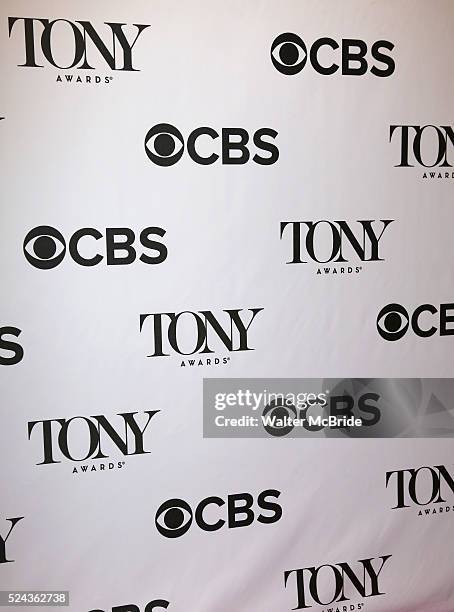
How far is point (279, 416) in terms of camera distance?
193 cm

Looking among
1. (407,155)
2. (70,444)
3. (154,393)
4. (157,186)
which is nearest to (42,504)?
(70,444)

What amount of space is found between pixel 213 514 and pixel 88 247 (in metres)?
0.80

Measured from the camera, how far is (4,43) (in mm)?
1596

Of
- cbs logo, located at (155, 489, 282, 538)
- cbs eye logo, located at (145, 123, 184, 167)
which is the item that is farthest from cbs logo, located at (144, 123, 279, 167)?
cbs logo, located at (155, 489, 282, 538)

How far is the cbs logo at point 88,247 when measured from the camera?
1.67 metres

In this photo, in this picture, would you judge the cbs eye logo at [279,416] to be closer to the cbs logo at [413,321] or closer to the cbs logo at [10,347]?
the cbs logo at [413,321]

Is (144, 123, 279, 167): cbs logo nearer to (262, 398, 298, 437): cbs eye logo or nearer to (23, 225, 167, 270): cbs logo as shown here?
(23, 225, 167, 270): cbs logo

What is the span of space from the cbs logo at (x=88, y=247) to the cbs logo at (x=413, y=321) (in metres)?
0.65

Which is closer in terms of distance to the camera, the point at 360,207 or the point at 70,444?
the point at 70,444

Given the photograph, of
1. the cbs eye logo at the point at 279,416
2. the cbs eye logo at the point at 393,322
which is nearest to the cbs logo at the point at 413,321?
the cbs eye logo at the point at 393,322

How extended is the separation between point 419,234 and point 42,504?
4.08 feet

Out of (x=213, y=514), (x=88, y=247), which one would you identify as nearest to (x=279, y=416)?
(x=213, y=514)

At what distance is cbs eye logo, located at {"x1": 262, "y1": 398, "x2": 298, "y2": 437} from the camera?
191cm

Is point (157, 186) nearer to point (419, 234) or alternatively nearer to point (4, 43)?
point (4, 43)
